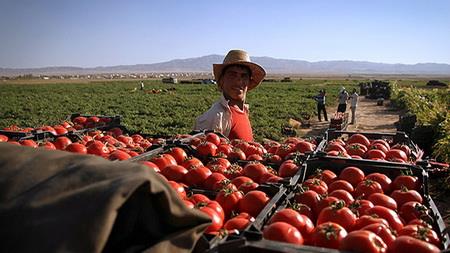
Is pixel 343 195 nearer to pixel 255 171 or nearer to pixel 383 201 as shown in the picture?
pixel 383 201

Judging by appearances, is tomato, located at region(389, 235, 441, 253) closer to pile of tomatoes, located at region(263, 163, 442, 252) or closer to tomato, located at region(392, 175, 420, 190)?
pile of tomatoes, located at region(263, 163, 442, 252)

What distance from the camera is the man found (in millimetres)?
5043

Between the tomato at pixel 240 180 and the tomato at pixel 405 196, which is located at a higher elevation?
the tomato at pixel 405 196

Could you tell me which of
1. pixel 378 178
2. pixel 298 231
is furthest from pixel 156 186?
pixel 378 178

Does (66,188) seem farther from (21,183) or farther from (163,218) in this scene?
(163,218)

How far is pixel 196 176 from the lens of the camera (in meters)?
3.11

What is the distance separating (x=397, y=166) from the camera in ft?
9.91

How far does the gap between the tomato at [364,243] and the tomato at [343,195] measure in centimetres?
69

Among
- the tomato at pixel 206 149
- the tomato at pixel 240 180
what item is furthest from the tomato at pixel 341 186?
the tomato at pixel 206 149

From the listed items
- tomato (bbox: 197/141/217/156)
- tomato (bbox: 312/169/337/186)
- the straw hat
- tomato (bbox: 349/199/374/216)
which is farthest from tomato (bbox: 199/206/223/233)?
the straw hat

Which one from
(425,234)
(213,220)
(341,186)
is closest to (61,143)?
(213,220)

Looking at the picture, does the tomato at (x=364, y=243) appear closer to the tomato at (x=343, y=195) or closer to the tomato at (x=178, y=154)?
the tomato at (x=343, y=195)

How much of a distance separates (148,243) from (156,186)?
0.21m

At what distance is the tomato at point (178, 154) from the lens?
364cm
